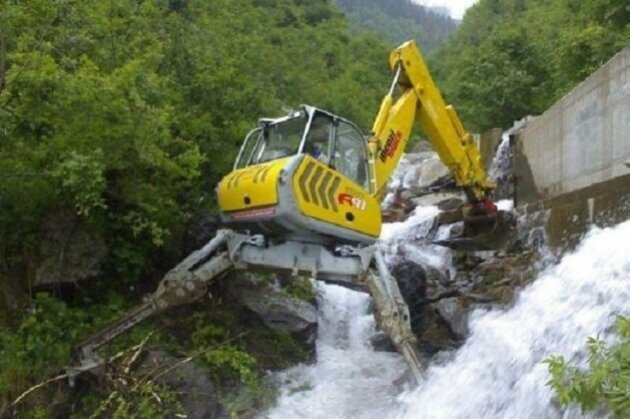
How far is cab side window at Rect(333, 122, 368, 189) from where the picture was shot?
926cm

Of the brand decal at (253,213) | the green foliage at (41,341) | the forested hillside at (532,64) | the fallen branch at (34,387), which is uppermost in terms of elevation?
the forested hillside at (532,64)

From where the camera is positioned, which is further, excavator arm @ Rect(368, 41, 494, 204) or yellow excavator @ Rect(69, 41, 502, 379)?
excavator arm @ Rect(368, 41, 494, 204)

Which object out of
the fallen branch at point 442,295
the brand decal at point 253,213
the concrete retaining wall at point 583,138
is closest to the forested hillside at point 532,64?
the concrete retaining wall at point 583,138

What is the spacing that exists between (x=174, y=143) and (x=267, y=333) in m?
2.84

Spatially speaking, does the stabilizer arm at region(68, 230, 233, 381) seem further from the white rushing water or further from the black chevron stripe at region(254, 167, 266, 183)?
the white rushing water

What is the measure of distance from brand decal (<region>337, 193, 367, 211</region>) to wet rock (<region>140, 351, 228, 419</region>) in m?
2.56

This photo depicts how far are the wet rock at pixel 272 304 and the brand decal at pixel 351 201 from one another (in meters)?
2.18

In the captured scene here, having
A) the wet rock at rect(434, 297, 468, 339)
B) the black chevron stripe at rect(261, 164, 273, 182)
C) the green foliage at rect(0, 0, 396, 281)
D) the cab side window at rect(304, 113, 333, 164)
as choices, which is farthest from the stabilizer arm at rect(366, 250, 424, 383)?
the green foliage at rect(0, 0, 396, 281)

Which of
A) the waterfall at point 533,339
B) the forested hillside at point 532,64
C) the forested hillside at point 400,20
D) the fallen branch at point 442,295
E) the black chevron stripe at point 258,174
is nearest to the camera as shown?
the waterfall at point 533,339

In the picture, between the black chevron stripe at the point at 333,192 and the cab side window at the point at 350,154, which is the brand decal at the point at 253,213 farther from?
the cab side window at the point at 350,154

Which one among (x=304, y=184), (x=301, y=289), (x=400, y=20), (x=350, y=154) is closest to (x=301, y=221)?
(x=304, y=184)

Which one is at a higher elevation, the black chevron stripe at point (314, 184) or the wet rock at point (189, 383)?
the black chevron stripe at point (314, 184)

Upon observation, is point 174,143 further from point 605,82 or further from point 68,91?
point 605,82

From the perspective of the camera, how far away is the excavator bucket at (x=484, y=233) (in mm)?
12618
